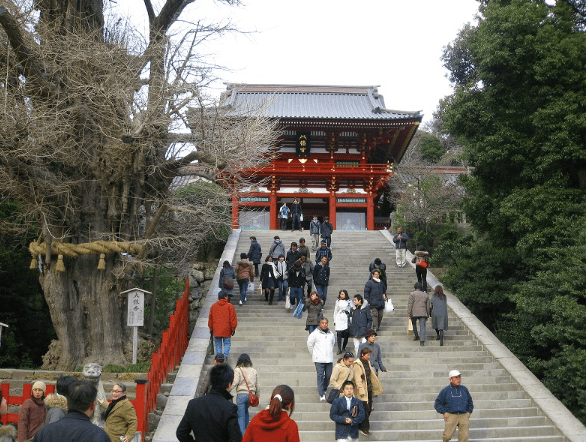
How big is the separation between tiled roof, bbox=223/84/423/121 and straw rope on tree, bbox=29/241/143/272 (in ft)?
53.1

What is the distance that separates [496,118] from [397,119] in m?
10.9

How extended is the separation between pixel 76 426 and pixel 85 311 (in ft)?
31.4

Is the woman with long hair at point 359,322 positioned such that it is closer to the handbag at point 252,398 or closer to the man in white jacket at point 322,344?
the man in white jacket at point 322,344

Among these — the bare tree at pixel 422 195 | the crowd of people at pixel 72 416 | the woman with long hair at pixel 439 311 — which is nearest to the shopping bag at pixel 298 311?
the woman with long hair at pixel 439 311

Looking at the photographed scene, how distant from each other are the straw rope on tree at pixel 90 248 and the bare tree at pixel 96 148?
2 cm

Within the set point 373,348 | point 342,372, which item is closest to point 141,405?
point 342,372

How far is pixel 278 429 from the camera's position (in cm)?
433

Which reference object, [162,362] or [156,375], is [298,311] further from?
[156,375]

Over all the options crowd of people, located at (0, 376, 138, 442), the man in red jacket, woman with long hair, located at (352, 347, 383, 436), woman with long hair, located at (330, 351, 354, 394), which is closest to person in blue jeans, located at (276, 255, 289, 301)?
the man in red jacket

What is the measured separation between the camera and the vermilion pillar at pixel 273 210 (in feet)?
86.2

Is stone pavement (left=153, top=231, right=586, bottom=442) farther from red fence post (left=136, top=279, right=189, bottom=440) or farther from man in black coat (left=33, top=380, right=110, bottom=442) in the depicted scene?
man in black coat (left=33, top=380, right=110, bottom=442)

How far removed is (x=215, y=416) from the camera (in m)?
4.36

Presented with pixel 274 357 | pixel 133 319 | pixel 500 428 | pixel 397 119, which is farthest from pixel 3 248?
pixel 397 119

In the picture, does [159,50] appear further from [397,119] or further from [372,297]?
[397,119]
